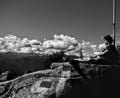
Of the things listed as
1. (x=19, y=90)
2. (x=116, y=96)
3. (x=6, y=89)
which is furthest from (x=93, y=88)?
(x=6, y=89)

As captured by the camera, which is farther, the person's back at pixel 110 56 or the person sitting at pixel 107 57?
the person's back at pixel 110 56

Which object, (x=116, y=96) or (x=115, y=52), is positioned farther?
(x=115, y=52)

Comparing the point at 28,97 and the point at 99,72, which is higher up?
the point at 99,72

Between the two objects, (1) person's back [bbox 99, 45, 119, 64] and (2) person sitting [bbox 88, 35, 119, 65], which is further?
(1) person's back [bbox 99, 45, 119, 64]

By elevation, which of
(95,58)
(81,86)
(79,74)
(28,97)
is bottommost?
(28,97)

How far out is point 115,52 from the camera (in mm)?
6148

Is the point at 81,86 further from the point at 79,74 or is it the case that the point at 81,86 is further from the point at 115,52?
the point at 115,52

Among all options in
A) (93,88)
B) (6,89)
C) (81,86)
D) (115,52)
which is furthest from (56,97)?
(115,52)

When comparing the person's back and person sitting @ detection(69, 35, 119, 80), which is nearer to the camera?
person sitting @ detection(69, 35, 119, 80)

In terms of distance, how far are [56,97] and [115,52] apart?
8.41 ft

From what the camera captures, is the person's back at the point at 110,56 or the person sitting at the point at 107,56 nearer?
the person sitting at the point at 107,56

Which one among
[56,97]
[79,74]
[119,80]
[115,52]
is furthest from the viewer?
[115,52]

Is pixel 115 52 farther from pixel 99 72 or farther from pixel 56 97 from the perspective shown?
pixel 56 97

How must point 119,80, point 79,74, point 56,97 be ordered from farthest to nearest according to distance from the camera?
1. point 119,80
2. point 79,74
3. point 56,97
